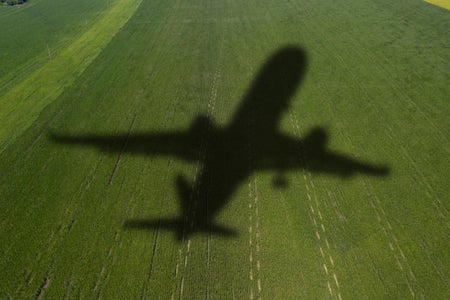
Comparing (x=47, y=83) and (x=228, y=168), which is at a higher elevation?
(x=228, y=168)

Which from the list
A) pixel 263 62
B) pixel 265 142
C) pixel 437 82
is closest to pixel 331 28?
pixel 263 62

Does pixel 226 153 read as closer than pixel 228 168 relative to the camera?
No

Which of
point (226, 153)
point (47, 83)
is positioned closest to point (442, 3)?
point (226, 153)

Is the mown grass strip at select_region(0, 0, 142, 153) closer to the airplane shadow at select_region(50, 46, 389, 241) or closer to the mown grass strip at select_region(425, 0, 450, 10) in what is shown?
the airplane shadow at select_region(50, 46, 389, 241)

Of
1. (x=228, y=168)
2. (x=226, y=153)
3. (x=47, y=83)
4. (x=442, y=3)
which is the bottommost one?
(x=47, y=83)

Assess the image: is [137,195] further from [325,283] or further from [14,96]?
[14,96]

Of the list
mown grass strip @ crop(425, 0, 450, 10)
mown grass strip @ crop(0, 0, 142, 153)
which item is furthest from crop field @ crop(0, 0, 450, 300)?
mown grass strip @ crop(425, 0, 450, 10)

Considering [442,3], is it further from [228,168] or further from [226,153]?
[228,168]
